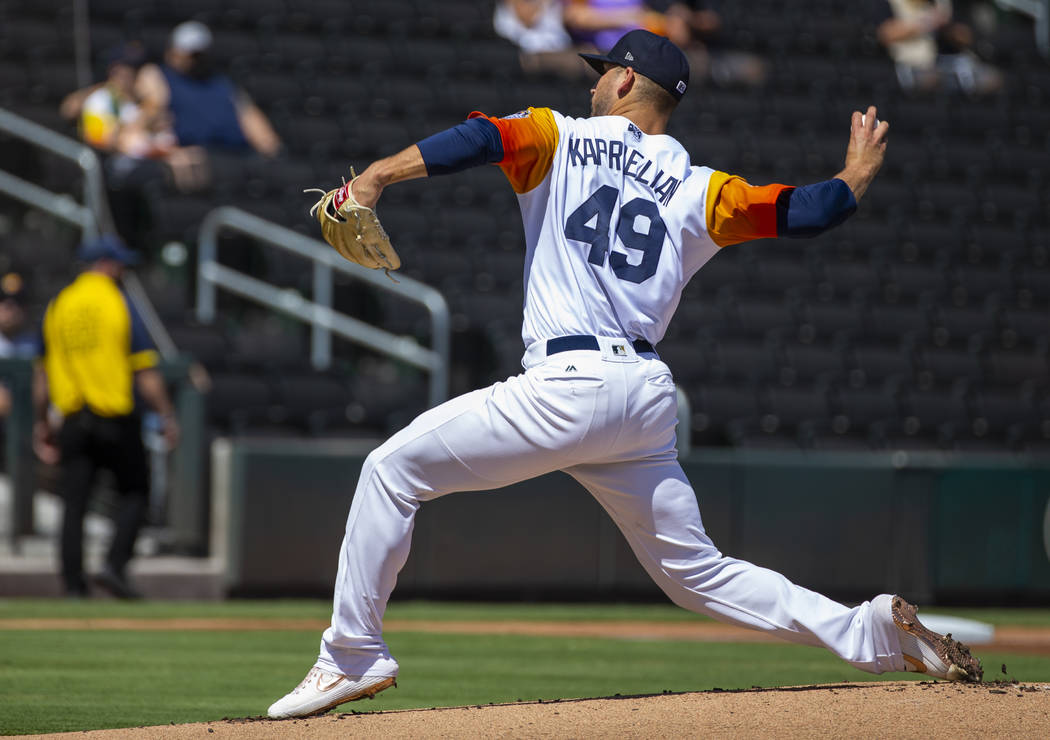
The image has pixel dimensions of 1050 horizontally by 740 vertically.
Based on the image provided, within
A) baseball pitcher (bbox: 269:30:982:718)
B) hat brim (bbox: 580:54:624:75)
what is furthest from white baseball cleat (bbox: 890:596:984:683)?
hat brim (bbox: 580:54:624:75)

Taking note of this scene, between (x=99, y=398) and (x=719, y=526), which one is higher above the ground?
(x=99, y=398)

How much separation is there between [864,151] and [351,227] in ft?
4.76

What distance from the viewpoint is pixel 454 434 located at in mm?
3926

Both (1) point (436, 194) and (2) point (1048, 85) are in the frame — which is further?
(2) point (1048, 85)

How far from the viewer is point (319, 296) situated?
35.6ft

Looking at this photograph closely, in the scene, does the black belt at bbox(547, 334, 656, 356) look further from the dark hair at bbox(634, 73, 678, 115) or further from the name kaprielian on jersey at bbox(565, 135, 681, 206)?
the dark hair at bbox(634, 73, 678, 115)

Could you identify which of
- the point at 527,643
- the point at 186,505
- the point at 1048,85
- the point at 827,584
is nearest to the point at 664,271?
the point at 527,643

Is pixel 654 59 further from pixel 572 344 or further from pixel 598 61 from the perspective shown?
pixel 572 344

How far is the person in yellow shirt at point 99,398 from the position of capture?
8367 mm

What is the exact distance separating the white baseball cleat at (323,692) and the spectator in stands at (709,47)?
37.3 feet

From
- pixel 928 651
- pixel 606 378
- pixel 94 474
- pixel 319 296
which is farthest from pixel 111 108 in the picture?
pixel 928 651

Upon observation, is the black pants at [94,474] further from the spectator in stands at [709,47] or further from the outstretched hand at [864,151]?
the spectator in stands at [709,47]

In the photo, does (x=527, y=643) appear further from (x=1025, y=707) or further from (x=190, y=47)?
(x=190, y=47)

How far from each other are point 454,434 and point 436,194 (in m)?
9.26
